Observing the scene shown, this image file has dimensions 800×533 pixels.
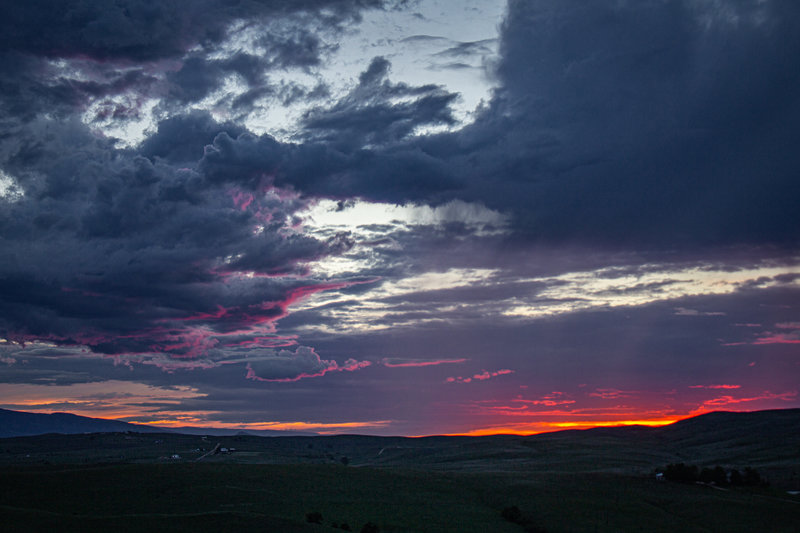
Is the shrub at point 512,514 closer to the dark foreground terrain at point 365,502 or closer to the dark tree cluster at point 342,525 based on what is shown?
the dark foreground terrain at point 365,502

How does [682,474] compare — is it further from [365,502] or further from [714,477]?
[365,502]

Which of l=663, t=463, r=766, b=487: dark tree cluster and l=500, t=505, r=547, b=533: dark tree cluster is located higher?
l=663, t=463, r=766, b=487: dark tree cluster

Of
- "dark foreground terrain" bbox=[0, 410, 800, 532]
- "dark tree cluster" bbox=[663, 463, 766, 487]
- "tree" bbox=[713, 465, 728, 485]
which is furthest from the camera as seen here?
"tree" bbox=[713, 465, 728, 485]

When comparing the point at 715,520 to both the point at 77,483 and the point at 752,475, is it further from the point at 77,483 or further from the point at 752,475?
the point at 77,483

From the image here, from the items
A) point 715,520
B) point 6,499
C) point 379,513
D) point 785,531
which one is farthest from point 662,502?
point 6,499

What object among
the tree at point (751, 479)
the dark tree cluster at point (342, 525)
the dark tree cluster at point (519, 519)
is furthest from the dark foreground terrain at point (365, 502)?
the tree at point (751, 479)

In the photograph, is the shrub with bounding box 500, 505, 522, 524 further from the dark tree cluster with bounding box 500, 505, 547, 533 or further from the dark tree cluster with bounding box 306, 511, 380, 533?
the dark tree cluster with bounding box 306, 511, 380, 533

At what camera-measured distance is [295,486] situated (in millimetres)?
104188

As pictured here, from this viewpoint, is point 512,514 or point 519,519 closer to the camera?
point 519,519

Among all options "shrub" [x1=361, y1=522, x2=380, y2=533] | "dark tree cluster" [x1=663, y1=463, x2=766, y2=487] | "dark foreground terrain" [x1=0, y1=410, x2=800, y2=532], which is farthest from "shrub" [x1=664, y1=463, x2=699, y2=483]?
"shrub" [x1=361, y1=522, x2=380, y2=533]

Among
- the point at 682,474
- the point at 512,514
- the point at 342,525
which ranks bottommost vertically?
the point at 512,514

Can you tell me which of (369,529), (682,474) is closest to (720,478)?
(682,474)

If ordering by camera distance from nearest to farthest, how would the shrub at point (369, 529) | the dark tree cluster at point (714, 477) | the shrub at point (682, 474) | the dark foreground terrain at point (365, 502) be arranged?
1. the dark foreground terrain at point (365, 502)
2. the shrub at point (369, 529)
3. the dark tree cluster at point (714, 477)
4. the shrub at point (682, 474)

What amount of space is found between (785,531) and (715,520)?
914 cm
